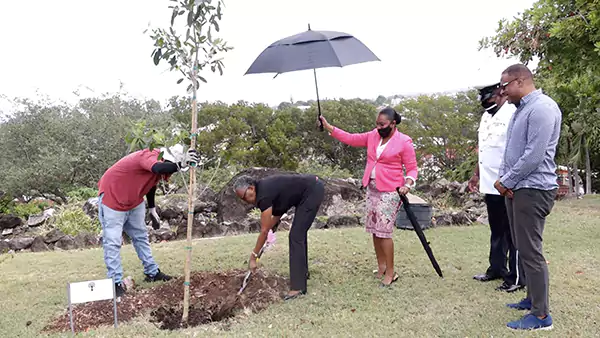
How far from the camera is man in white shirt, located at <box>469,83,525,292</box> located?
4.64m

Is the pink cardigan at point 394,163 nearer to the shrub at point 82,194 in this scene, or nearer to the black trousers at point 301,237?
the black trousers at point 301,237

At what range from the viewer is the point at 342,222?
898cm

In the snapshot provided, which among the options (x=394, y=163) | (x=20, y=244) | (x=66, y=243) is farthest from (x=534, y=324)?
(x=20, y=244)

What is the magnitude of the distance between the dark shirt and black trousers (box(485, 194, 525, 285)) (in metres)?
1.79

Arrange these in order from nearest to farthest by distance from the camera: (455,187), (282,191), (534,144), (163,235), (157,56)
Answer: (534,144)
(157,56)
(282,191)
(163,235)
(455,187)

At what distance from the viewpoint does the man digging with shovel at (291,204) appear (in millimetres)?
4512

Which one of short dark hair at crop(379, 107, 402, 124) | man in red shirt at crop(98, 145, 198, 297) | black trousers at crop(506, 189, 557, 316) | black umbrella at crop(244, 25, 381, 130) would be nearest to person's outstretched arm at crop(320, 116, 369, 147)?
short dark hair at crop(379, 107, 402, 124)

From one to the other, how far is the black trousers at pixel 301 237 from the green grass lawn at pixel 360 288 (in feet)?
0.70

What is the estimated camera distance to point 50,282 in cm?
547

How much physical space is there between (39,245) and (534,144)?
7.80 metres

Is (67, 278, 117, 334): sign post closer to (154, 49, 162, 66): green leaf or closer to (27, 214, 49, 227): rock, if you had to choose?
(154, 49, 162, 66): green leaf

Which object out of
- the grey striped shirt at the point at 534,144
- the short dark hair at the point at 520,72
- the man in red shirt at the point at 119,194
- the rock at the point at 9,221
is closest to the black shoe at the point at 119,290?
the man in red shirt at the point at 119,194

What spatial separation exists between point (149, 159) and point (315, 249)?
2767mm

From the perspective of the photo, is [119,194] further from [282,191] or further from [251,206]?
[251,206]
